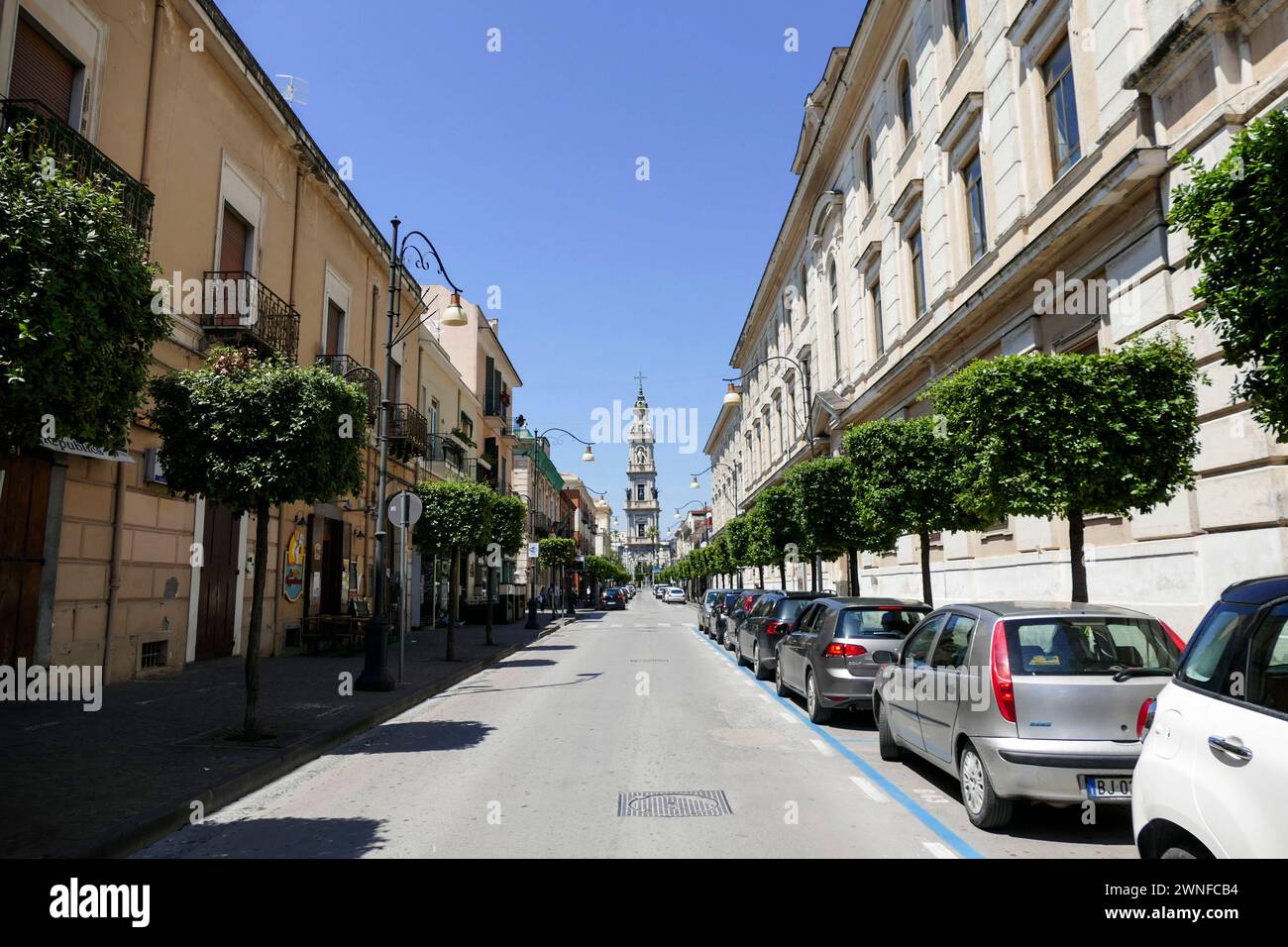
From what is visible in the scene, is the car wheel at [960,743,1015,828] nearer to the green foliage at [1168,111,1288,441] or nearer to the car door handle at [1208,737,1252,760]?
the car door handle at [1208,737,1252,760]

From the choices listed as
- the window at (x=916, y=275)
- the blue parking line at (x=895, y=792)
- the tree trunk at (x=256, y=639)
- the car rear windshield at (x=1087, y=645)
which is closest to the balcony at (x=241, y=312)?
the tree trunk at (x=256, y=639)

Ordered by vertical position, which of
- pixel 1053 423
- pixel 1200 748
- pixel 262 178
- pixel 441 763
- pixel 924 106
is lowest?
pixel 441 763

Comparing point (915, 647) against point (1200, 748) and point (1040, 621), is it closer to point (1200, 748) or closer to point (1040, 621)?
point (1040, 621)

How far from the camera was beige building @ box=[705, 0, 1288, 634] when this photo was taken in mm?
10508

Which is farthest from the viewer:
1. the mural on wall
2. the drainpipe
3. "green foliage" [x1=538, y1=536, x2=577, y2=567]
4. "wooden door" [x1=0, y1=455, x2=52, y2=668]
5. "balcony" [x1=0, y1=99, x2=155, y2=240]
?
"green foliage" [x1=538, y1=536, x2=577, y2=567]

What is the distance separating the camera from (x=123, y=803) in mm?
5965

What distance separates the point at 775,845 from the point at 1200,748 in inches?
111

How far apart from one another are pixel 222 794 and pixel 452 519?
506 inches

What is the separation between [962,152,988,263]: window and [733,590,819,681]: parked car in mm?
9607

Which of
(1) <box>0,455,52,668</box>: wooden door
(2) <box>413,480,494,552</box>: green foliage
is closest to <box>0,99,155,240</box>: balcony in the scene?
(1) <box>0,455,52,668</box>: wooden door

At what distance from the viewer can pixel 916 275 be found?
2395cm

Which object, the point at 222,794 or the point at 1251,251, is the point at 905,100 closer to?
the point at 1251,251

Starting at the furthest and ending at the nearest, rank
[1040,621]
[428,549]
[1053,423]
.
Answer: [428,549] → [1053,423] → [1040,621]
